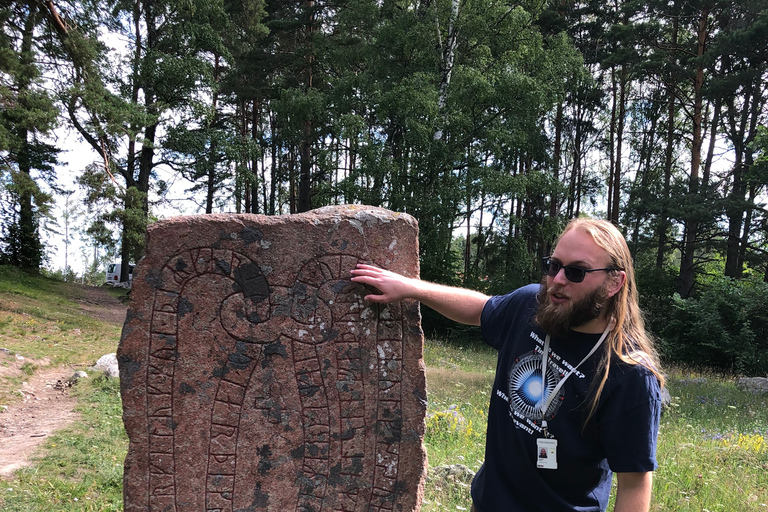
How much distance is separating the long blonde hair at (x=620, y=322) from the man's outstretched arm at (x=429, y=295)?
0.69 metres

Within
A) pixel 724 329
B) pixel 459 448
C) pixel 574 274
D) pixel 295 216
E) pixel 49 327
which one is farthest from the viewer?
pixel 724 329

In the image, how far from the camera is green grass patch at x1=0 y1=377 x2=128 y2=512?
11.1 feet

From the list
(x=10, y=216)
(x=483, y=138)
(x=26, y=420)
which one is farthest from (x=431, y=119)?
(x=10, y=216)

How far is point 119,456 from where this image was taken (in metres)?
4.27

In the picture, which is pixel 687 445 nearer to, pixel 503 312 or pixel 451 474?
pixel 451 474

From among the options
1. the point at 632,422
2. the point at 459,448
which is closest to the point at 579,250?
the point at 632,422

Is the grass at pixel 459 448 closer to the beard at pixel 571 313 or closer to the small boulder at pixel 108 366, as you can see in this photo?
the small boulder at pixel 108 366

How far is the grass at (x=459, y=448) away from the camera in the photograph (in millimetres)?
3473

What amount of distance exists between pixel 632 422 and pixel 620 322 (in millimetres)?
341

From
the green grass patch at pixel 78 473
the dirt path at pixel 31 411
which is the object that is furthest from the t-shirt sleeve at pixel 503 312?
the dirt path at pixel 31 411

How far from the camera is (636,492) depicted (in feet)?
5.31

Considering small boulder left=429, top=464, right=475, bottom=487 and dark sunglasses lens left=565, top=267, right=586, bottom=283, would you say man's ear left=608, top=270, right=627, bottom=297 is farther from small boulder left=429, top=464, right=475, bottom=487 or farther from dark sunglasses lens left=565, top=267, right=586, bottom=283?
small boulder left=429, top=464, right=475, bottom=487

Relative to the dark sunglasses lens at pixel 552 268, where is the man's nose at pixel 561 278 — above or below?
below

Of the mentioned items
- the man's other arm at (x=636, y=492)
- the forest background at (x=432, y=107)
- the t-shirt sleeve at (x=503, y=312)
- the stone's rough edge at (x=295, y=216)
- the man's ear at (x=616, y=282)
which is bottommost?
the man's other arm at (x=636, y=492)
